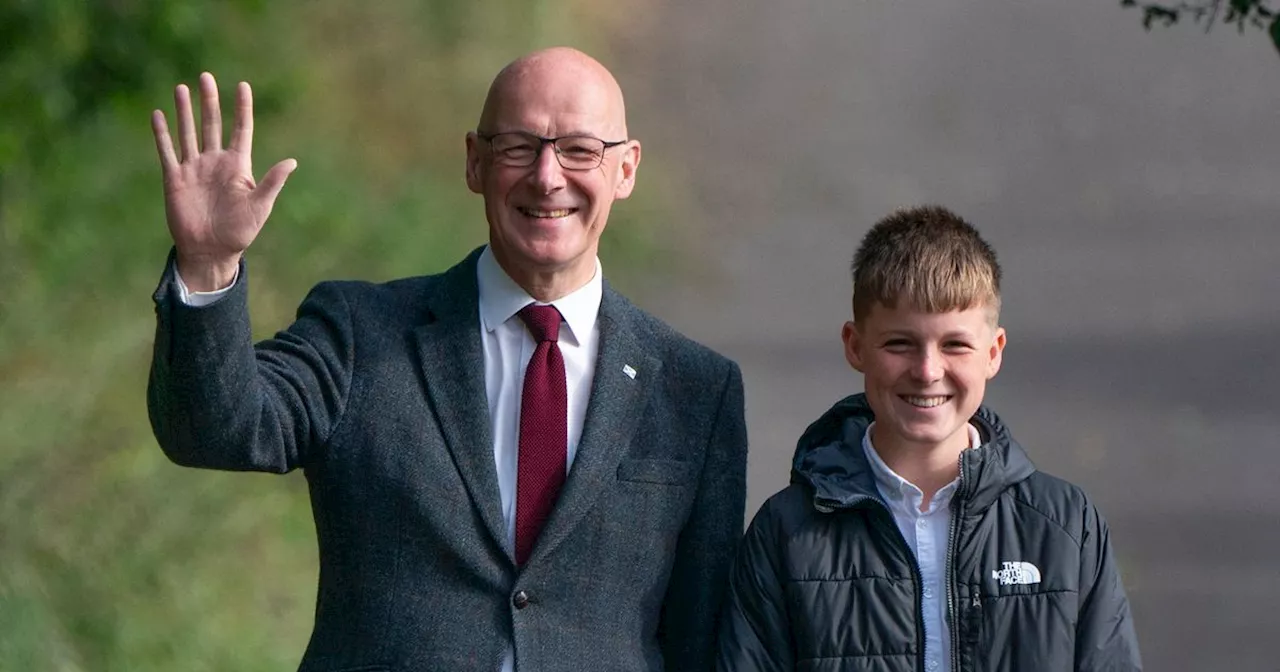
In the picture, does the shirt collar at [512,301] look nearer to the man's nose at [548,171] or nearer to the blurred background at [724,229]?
the man's nose at [548,171]

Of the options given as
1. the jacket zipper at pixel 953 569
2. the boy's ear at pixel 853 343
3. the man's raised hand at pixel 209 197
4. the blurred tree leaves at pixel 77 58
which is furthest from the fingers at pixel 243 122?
the blurred tree leaves at pixel 77 58

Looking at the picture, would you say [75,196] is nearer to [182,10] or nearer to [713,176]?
[182,10]

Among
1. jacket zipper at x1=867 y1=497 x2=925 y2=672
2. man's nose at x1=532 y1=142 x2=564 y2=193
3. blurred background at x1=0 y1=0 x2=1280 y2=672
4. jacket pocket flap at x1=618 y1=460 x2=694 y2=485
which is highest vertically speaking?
blurred background at x1=0 y1=0 x2=1280 y2=672

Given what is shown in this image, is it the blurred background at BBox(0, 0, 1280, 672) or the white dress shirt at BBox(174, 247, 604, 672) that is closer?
the white dress shirt at BBox(174, 247, 604, 672)

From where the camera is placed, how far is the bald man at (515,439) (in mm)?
2725

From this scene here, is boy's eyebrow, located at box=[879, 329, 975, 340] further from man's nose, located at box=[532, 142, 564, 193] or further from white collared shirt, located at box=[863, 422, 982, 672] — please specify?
man's nose, located at box=[532, 142, 564, 193]

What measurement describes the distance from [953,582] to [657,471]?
463 millimetres

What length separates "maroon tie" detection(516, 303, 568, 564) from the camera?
278 cm

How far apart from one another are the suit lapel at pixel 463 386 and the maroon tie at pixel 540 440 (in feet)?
0.14

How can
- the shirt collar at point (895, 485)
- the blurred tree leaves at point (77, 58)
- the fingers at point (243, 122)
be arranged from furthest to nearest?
the blurred tree leaves at point (77, 58) → the shirt collar at point (895, 485) → the fingers at point (243, 122)

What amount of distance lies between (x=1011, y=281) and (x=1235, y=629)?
1.61 meters

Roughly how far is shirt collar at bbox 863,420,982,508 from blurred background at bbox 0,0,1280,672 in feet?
11.0

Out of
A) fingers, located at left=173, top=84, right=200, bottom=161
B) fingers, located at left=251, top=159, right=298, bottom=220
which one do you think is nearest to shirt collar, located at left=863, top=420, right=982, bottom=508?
fingers, located at left=251, top=159, right=298, bottom=220

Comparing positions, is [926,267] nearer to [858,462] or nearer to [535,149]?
[858,462]
